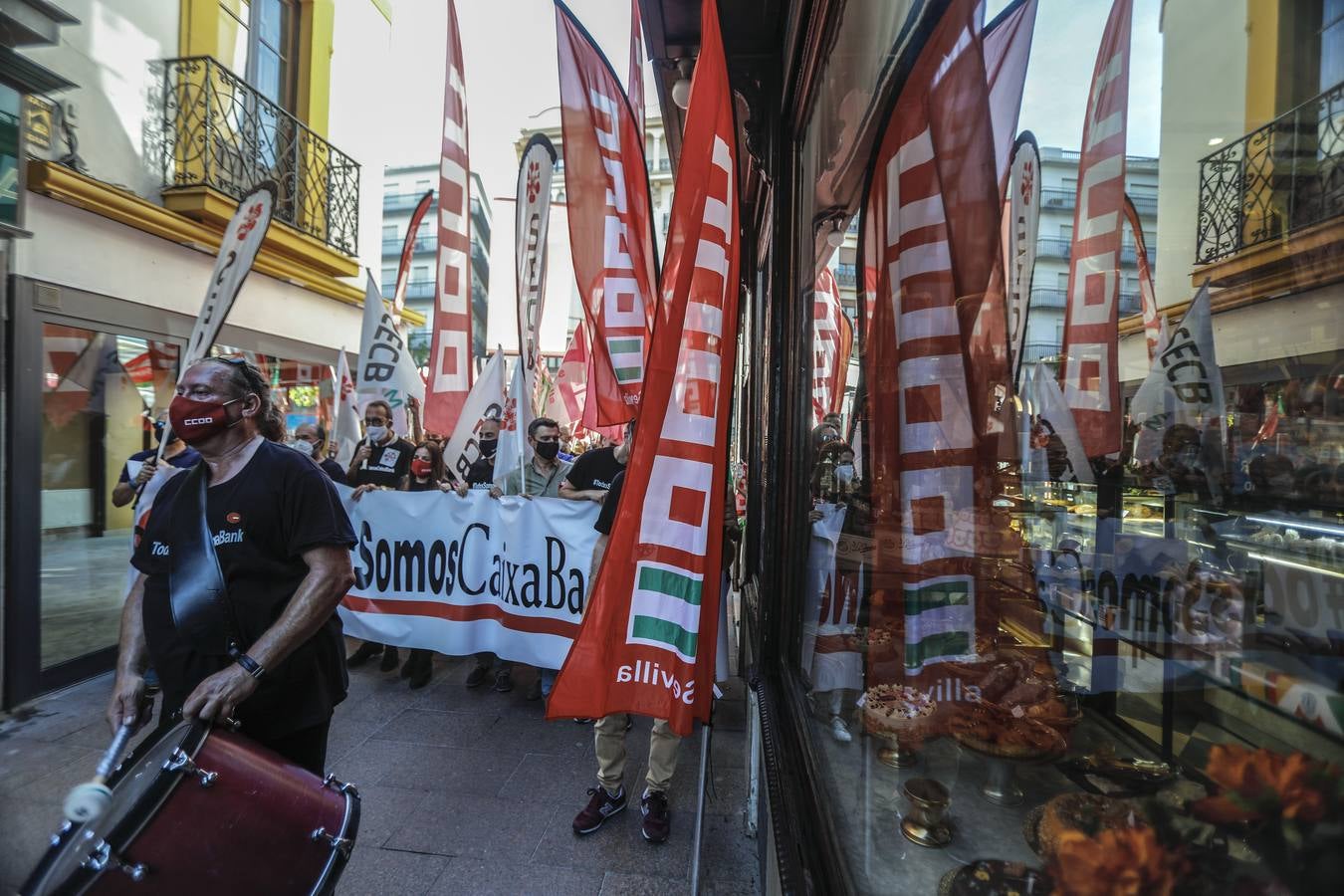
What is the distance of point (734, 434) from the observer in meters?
7.46

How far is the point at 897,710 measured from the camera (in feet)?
6.94

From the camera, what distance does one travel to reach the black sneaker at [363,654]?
215 inches

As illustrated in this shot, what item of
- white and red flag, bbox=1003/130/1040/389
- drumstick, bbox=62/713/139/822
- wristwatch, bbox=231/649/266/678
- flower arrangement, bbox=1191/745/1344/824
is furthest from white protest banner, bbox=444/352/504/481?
flower arrangement, bbox=1191/745/1344/824

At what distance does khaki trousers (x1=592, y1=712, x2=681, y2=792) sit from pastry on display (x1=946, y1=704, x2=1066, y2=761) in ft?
5.34

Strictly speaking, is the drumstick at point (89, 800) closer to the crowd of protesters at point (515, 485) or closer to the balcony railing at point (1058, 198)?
the crowd of protesters at point (515, 485)

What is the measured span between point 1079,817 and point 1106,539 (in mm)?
1368

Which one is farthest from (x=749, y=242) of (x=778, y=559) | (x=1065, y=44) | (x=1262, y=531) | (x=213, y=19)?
(x=213, y=19)

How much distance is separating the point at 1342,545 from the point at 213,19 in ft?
32.7

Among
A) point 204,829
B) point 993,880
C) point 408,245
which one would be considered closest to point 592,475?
point 204,829

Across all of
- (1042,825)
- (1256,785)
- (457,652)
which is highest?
(1256,785)

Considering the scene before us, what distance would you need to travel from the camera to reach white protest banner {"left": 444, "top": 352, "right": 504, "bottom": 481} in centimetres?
518

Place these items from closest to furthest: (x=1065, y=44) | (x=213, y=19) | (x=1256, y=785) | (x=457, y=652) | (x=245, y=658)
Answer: (x=1256, y=785), (x=1065, y=44), (x=245, y=658), (x=457, y=652), (x=213, y=19)

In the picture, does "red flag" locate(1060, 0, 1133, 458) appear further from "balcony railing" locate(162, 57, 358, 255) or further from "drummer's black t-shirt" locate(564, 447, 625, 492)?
"balcony railing" locate(162, 57, 358, 255)

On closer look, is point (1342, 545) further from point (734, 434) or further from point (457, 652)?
point (734, 434)
